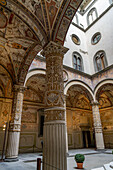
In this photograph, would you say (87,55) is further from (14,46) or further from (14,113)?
(14,113)

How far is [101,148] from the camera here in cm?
1013

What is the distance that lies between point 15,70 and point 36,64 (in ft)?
5.62

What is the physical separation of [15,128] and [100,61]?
32.9ft

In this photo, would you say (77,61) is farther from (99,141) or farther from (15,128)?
(15,128)

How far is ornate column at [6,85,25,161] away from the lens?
6.24 metres

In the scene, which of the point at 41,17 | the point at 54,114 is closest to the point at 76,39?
the point at 41,17

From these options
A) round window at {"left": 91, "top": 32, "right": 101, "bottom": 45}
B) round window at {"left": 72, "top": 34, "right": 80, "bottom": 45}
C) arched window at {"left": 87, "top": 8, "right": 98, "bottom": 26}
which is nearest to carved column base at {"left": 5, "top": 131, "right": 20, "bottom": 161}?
round window at {"left": 72, "top": 34, "right": 80, "bottom": 45}

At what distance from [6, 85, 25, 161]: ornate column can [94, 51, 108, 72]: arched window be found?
8.27 m

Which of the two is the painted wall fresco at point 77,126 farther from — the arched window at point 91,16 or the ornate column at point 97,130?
the arched window at point 91,16

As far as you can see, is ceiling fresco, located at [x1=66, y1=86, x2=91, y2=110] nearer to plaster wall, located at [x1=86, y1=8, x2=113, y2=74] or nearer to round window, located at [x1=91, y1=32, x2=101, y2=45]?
plaster wall, located at [x1=86, y1=8, x2=113, y2=74]

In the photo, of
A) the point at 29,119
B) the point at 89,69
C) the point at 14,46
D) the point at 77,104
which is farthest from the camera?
the point at 77,104

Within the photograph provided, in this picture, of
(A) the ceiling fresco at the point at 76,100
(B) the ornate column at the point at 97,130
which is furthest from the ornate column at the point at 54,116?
(A) the ceiling fresco at the point at 76,100

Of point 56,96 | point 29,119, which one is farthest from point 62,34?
point 29,119

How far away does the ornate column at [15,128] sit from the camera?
624 centimetres
